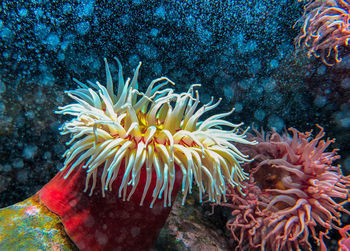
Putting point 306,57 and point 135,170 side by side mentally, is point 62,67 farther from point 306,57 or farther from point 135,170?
point 306,57

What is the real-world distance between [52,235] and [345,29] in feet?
10.0

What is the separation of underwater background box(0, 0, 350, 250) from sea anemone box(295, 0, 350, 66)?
0.41 ft

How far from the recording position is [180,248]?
6.93 feet

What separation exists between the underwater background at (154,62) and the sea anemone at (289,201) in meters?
0.48

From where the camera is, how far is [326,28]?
2549 mm

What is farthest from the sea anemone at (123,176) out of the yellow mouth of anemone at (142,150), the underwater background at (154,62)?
the underwater background at (154,62)

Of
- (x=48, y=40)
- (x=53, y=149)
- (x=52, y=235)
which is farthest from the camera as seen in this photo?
(x=53, y=149)

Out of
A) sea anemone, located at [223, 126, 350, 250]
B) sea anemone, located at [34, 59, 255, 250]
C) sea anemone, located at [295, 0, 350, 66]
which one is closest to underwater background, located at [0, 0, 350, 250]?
sea anemone, located at [295, 0, 350, 66]

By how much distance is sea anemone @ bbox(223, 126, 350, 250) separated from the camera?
7.08 feet

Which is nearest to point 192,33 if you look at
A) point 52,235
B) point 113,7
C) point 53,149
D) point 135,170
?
point 113,7

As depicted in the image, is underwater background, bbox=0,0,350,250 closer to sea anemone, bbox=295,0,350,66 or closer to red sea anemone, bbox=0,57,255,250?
sea anemone, bbox=295,0,350,66

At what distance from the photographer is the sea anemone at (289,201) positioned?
216 centimetres

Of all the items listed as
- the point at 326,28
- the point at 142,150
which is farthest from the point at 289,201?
the point at 326,28

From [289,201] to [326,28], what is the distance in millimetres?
1748
